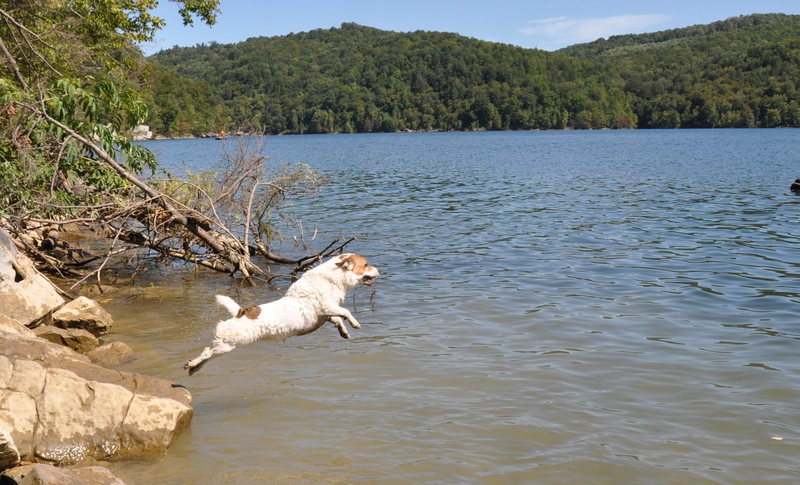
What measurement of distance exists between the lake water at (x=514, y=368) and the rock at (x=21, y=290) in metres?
1.18

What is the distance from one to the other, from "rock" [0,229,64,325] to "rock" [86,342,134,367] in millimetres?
943

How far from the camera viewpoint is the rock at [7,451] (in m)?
5.10

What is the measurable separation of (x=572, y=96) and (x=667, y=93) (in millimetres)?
20708

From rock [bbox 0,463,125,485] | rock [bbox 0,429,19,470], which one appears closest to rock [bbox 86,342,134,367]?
rock [bbox 0,429,19,470]

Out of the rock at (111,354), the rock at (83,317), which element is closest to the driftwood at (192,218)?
the rock at (83,317)

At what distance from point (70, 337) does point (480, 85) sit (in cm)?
16969

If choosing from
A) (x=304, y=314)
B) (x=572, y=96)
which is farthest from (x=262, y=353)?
(x=572, y=96)

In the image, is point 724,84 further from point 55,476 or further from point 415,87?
point 55,476

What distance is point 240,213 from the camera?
46.2ft

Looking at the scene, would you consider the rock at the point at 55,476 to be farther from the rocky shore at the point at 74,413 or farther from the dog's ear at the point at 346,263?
the dog's ear at the point at 346,263

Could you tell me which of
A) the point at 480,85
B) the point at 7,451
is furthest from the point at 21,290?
the point at 480,85

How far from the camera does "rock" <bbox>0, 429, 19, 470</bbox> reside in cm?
510

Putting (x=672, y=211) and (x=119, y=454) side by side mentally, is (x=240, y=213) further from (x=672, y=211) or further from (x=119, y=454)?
(x=672, y=211)

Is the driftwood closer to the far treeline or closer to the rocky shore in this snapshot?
the rocky shore
